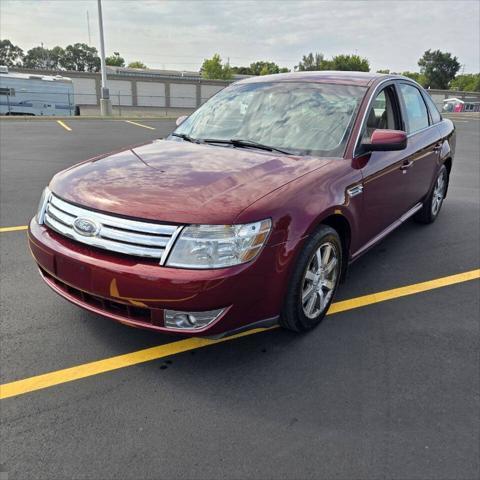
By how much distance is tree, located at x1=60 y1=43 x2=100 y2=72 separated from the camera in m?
119

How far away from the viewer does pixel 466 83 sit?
10219 cm

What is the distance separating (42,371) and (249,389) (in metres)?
1.21

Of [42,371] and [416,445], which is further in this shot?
[42,371]

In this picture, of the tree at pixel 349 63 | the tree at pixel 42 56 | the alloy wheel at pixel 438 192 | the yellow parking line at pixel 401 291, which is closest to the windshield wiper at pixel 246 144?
the yellow parking line at pixel 401 291

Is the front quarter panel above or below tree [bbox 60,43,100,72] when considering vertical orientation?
below

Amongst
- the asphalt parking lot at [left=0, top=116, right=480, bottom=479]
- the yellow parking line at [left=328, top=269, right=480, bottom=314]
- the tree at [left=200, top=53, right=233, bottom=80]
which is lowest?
the asphalt parking lot at [left=0, top=116, right=480, bottom=479]

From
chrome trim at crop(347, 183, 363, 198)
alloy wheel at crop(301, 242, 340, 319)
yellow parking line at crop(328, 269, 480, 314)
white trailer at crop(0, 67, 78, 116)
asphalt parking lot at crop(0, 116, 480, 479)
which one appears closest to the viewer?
asphalt parking lot at crop(0, 116, 480, 479)

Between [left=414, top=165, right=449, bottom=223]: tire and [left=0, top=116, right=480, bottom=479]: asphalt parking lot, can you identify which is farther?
[left=414, top=165, right=449, bottom=223]: tire

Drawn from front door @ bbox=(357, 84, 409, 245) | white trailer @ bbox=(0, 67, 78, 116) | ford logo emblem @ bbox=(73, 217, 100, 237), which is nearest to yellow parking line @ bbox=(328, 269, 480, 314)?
front door @ bbox=(357, 84, 409, 245)

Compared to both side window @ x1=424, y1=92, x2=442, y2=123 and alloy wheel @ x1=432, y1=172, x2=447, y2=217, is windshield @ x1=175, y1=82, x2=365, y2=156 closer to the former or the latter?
side window @ x1=424, y1=92, x2=442, y2=123

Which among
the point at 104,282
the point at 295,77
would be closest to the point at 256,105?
the point at 295,77

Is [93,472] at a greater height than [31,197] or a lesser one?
lesser

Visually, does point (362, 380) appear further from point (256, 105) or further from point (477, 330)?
point (256, 105)

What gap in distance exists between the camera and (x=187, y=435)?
7.27 feet
